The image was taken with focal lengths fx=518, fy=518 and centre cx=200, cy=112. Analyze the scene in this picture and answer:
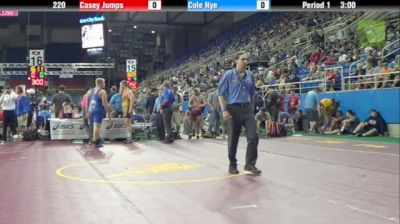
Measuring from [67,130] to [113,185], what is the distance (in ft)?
29.2

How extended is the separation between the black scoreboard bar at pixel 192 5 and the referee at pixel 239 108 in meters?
0.83

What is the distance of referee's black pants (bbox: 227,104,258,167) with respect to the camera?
24.1ft

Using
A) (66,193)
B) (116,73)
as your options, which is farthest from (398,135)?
(116,73)

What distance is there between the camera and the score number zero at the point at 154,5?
635cm

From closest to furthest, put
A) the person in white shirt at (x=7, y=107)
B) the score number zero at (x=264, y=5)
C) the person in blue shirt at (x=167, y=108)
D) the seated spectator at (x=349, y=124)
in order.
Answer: the score number zero at (x=264, y=5) → the person in blue shirt at (x=167, y=108) → the person in white shirt at (x=7, y=107) → the seated spectator at (x=349, y=124)

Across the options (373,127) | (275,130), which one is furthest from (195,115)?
(373,127)

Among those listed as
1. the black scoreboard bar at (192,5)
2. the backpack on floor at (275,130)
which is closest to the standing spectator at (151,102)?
the backpack on floor at (275,130)

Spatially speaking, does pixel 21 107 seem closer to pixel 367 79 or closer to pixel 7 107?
pixel 7 107

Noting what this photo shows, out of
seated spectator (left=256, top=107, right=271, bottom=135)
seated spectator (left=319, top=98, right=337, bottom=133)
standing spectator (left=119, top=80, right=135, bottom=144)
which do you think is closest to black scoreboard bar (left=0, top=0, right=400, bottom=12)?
standing spectator (left=119, top=80, right=135, bottom=144)

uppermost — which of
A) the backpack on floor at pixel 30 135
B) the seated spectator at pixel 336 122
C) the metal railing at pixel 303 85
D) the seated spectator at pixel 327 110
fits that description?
the metal railing at pixel 303 85

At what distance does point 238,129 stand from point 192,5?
1944mm

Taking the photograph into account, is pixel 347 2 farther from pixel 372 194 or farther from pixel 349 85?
pixel 349 85

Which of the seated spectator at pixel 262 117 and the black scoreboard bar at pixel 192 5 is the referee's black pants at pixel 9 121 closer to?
the seated spectator at pixel 262 117

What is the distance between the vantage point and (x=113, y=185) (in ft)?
21.3
